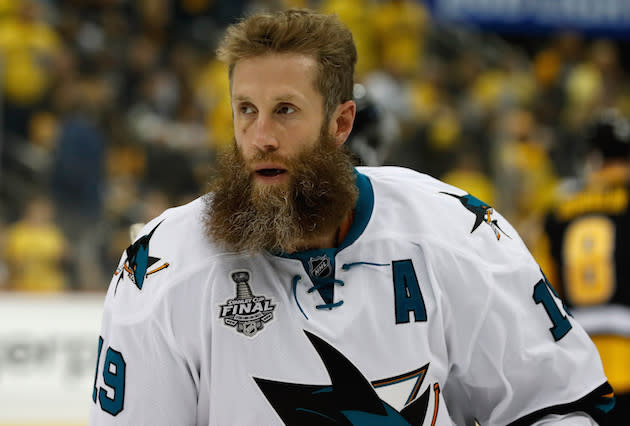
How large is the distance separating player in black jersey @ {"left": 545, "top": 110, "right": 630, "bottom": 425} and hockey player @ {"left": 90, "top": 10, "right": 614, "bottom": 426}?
170 cm

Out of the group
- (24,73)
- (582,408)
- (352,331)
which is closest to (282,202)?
(352,331)

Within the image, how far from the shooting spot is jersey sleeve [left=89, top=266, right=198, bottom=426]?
6.01 ft

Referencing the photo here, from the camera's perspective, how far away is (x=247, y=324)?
1.86 m

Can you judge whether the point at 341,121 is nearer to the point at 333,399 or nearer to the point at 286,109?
the point at 286,109

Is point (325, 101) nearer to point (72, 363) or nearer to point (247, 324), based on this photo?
point (247, 324)

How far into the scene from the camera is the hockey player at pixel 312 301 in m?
1.84

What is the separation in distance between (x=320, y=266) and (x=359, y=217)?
0.17 m

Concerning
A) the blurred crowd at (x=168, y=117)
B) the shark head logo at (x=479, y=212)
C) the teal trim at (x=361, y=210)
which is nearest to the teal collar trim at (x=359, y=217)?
the teal trim at (x=361, y=210)

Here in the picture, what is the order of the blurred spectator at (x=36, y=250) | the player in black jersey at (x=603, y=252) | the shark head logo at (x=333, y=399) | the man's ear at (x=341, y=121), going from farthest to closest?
1. the blurred spectator at (x=36, y=250)
2. the player in black jersey at (x=603, y=252)
3. the man's ear at (x=341, y=121)
4. the shark head logo at (x=333, y=399)

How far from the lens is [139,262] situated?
6.35 feet

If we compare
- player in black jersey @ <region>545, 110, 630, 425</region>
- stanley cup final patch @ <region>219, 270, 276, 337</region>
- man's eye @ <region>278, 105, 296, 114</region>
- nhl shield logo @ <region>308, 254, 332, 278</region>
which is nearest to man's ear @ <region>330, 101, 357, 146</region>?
man's eye @ <region>278, 105, 296, 114</region>

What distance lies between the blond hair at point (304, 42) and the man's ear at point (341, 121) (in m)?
0.03

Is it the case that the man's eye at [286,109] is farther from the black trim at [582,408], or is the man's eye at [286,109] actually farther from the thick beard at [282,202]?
the black trim at [582,408]

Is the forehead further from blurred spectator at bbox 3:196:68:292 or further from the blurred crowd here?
blurred spectator at bbox 3:196:68:292
